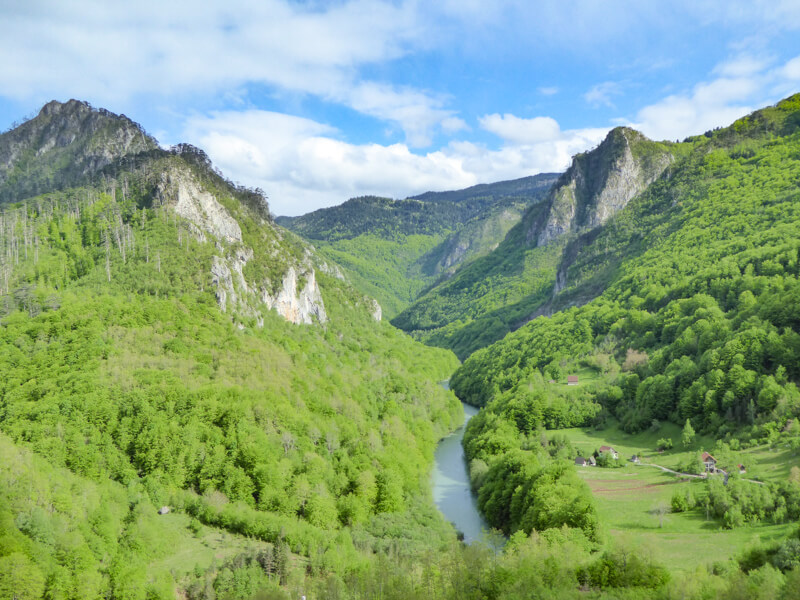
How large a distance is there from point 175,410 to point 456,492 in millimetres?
47535

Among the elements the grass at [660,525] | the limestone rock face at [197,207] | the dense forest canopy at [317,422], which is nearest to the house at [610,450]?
the dense forest canopy at [317,422]

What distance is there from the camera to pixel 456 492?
9375 cm

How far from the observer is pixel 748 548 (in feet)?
159

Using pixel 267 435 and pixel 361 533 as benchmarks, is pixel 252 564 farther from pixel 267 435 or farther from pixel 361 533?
pixel 267 435

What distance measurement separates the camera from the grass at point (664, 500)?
53.2 metres

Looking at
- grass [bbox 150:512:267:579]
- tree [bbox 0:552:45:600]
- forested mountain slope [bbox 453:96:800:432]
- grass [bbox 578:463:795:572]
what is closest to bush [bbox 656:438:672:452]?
forested mountain slope [bbox 453:96:800:432]

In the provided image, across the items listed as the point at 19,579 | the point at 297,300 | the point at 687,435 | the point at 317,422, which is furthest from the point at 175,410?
the point at 687,435

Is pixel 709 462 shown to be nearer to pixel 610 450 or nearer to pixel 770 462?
pixel 770 462

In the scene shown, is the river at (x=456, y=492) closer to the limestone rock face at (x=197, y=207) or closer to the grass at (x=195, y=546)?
the grass at (x=195, y=546)

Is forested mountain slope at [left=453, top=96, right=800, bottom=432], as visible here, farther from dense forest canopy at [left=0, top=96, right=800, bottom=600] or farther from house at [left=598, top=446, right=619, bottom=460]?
house at [left=598, top=446, right=619, bottom=460]

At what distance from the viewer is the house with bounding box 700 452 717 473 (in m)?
73.0

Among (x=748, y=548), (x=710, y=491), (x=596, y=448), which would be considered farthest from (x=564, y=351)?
(x=748, y=548)

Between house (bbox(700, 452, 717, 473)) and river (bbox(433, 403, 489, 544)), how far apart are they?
99.1 feet

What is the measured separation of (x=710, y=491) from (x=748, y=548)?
15794mm
